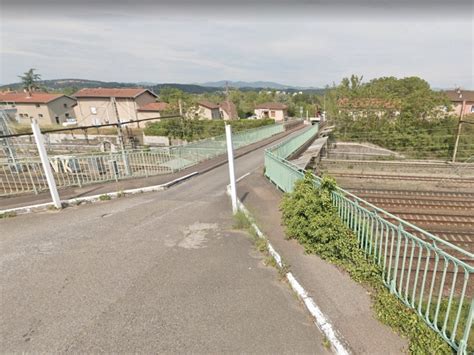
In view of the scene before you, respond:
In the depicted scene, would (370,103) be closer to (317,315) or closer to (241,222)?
(241,222)

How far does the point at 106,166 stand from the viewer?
1073cm

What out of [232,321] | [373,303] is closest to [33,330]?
[232,321]

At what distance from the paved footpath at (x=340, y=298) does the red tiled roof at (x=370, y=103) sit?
2615 centimetres

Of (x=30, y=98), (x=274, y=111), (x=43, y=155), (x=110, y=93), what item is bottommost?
(x=274, y=111)

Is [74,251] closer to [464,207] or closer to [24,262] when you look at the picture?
[24,262]

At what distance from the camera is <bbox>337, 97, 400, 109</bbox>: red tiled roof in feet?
86.7

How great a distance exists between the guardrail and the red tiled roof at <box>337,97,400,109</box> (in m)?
18.7

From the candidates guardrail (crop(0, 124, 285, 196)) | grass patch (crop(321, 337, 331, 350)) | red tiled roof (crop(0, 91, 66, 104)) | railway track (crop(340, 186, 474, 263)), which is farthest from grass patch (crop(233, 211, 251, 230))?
red tiled roof (crop(0, 91, 66, 104))

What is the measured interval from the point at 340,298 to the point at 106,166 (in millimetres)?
10561

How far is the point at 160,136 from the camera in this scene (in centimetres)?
3647

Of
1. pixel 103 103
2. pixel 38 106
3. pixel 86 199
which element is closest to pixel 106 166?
pixel 86 199

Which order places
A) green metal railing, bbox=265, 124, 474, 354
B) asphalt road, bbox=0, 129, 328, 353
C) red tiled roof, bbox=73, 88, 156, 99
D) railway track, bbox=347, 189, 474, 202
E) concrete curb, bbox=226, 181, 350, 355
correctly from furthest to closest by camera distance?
red tiled roof, bbox=73, 88, 156, 99 < railway track, bbox=347, 189, 474, 202 < asphalt road, bbox=0, 129, 328, 353 < concrete curb, bbox=226, 181, 350, 355 < green metal railing, bbox=265, 124, 474, 354

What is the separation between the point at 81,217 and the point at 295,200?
538 cm

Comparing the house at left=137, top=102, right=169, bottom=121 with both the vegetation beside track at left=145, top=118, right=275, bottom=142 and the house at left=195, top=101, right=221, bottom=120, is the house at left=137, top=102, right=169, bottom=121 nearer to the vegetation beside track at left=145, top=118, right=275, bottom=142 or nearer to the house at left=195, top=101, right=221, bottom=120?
the house at left=195, top=101, right=221, bottom=120
